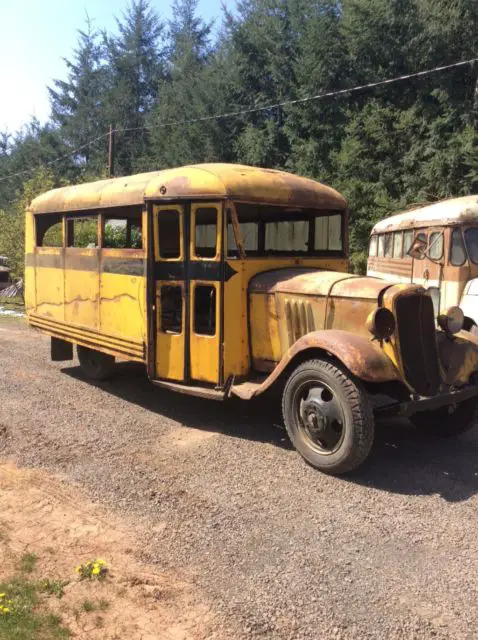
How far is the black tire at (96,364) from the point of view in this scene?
24.6ft

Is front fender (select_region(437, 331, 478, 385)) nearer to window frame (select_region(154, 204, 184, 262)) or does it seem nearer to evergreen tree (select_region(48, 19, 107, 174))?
window frame (select_region(154, 204, 184, 262))

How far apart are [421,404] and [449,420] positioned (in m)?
1.17

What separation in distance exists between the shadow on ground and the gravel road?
0.06ft

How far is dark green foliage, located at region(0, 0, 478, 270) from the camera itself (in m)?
18.7

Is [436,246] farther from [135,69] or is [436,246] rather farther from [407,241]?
[135,69]

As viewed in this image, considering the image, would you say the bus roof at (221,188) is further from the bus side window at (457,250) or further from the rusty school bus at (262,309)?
the bus side window at (457,250)

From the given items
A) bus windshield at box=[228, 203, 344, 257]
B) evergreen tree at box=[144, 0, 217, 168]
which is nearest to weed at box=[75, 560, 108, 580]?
bus windshield at box=[228, 203, 344, 257]

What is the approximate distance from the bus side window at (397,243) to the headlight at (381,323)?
6.15 m

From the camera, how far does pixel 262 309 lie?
541 centimetres

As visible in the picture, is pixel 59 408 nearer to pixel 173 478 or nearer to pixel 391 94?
pixel 173 478

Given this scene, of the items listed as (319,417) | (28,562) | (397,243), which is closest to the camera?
(28,562)

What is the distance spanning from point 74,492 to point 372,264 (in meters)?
9.17

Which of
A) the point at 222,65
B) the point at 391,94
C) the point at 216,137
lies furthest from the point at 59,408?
the point at 222,65

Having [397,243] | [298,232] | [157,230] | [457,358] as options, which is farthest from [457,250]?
[157,230]
